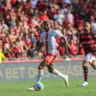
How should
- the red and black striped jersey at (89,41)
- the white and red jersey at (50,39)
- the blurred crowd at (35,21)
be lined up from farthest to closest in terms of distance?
the blurred crowd at (35,21) → the red and black striped jersey at (89,41) → the white and red jersey at (50,39)

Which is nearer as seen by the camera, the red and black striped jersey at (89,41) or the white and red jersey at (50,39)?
the white and red jersey at (50,39)

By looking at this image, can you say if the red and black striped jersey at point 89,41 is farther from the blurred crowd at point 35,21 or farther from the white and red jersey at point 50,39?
the blurred crowd at point 35,21

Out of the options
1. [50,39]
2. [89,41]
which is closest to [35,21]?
[89,41]

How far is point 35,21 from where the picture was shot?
24.7 m

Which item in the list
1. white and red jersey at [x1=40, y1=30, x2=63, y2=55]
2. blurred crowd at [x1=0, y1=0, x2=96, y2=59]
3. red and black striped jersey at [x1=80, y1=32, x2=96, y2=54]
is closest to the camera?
white and red jersey at [x1=40, y1=30, x2=63, y2=55]

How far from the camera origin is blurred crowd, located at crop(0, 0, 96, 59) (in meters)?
21.9

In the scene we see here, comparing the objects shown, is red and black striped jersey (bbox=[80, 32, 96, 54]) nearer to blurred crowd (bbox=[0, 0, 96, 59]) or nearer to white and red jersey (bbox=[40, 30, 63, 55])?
white and red jersey (bbox=[40, 30, 63, 55])

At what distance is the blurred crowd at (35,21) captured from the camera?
21938 millimetres

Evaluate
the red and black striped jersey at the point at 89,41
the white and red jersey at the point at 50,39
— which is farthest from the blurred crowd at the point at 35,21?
the white and red jersey at the point at 50,39

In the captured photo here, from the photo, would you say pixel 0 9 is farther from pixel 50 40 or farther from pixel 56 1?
pixel 50 40

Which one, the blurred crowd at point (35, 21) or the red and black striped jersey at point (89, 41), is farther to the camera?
the blurred crowd at point (35, 21)

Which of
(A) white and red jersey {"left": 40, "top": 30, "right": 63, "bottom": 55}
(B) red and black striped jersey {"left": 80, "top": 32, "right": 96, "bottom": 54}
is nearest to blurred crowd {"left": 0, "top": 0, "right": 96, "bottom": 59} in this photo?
(B) red and black striped jersey {"left": 80, "top": 32, "right": 96, "bottom": 54}

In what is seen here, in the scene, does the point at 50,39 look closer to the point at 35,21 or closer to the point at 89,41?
the point at 89,41

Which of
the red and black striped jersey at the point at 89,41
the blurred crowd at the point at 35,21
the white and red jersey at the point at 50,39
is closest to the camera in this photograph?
the white and red jersey at the point at 50,39
